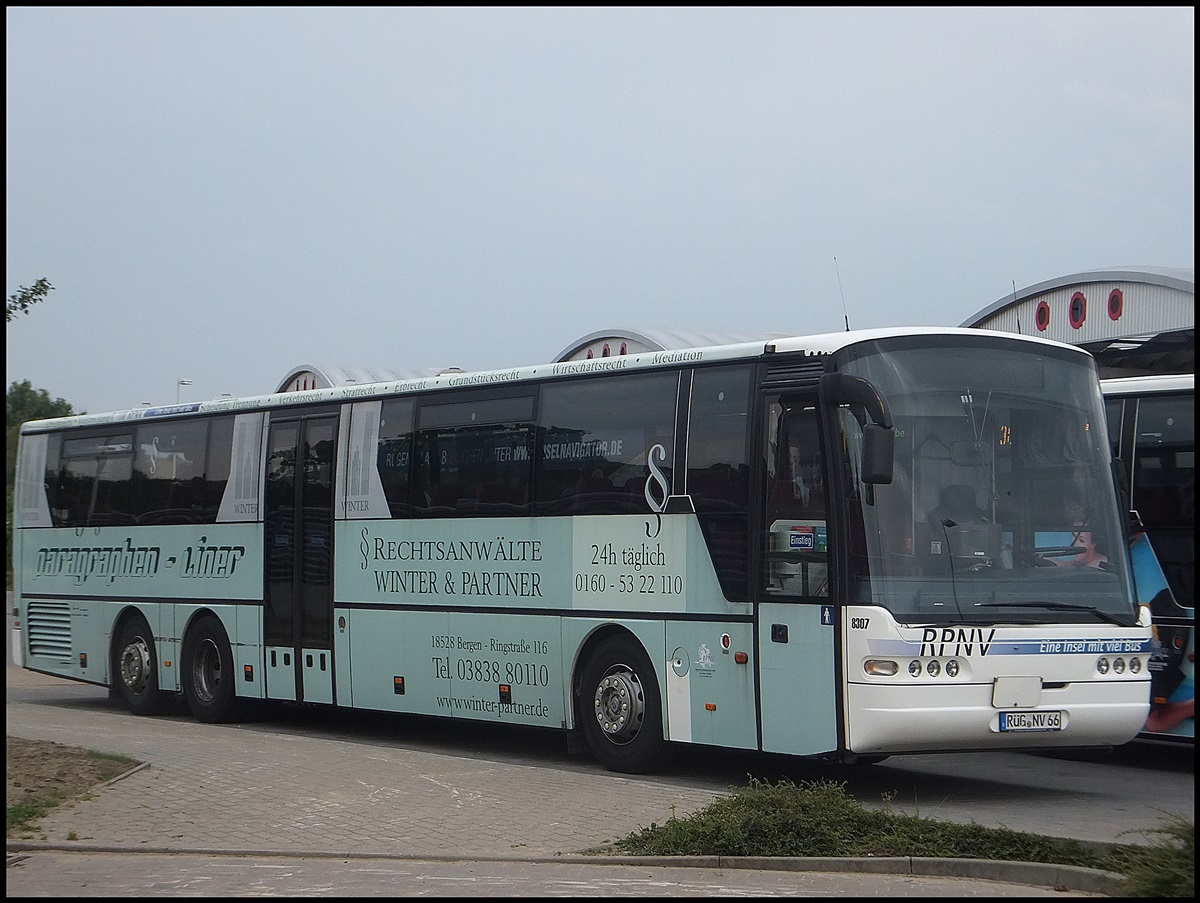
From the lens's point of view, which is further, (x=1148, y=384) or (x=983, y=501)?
(x=1148, y=384)

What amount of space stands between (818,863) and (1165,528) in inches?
252

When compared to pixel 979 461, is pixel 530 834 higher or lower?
lower

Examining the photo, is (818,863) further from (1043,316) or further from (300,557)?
(1043,316)

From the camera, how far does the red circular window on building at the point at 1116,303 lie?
2397 centimetres

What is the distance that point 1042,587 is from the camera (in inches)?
451

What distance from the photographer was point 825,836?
29.1 feet

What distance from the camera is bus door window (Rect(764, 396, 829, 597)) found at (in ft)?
Answer: 37.9

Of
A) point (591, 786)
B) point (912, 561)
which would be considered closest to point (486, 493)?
point (591, 786)

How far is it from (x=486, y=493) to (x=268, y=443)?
3830mm

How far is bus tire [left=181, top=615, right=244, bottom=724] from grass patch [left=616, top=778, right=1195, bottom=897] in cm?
955

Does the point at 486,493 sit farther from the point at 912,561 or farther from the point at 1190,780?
the point at 1190,780

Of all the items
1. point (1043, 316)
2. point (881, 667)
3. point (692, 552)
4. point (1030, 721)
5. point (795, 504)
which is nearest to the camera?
point (881, 667)

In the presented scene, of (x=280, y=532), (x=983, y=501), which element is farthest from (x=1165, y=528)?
(x=280, y=532)

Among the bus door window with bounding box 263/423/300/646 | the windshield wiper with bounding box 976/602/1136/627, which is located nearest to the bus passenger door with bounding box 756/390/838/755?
the windshield wiper with bounding box 976/602/1136/627
